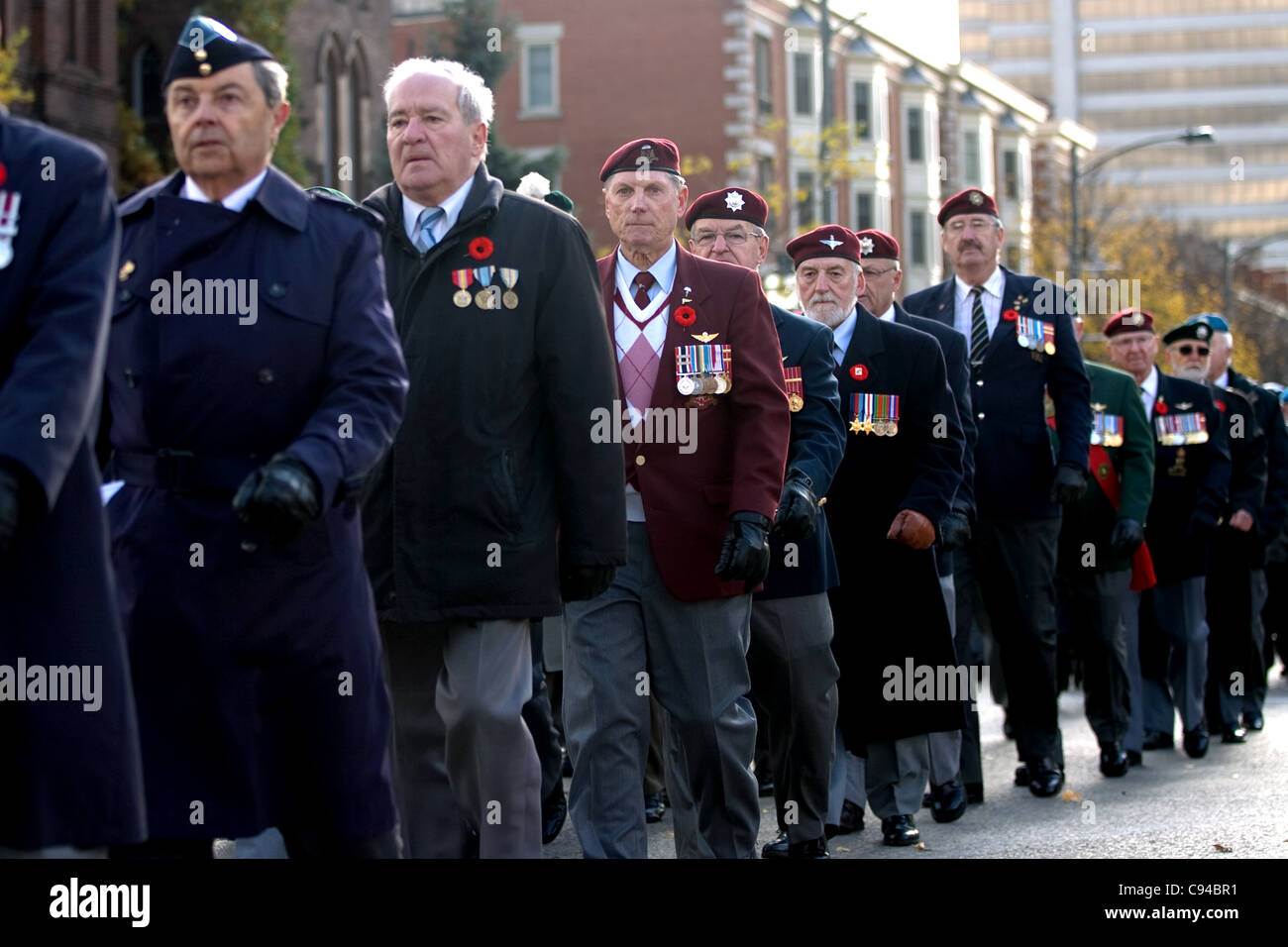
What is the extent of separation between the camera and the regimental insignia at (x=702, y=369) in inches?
282

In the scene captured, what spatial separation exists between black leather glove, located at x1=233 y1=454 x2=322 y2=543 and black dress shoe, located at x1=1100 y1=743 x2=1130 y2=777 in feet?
25.3

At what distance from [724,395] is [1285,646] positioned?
13326mm

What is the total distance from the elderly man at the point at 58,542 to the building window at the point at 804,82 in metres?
52.4

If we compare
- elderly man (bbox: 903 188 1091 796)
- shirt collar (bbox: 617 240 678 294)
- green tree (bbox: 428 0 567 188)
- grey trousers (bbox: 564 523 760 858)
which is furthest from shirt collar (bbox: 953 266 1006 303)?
green tree (bbox: 428 0 567 188)

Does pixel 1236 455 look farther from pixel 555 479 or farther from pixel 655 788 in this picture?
pixel 555 479

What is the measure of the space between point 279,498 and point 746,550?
2.59 metres

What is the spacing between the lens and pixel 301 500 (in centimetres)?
448

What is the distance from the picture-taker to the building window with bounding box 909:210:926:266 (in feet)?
218

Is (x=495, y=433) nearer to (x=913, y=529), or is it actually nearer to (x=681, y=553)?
(x=681, y=553)

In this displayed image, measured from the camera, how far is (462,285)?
6062 mm

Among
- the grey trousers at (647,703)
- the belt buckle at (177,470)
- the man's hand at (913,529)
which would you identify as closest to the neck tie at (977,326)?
the man's hand at (913,529)

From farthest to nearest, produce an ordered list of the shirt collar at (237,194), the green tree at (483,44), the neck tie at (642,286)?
the green tree at (483,44)
the neck tie at (642,286)
the shirt collar at (237,194)

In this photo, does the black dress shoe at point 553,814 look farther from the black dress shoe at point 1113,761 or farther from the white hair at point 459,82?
the white hair at point 459,82
